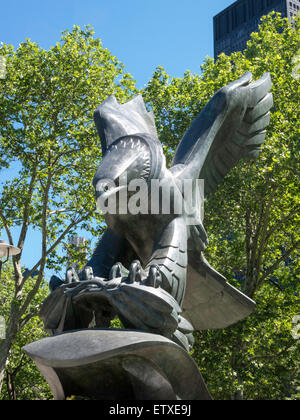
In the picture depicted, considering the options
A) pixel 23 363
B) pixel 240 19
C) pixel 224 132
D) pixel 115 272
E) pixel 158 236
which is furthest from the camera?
pixel 240 19

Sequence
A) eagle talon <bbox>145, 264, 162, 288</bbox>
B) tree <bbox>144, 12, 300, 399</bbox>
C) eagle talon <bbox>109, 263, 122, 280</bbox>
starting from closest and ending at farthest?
eagle talon <bbox>145, 264, 162, 288</bbox> < eagle talon <bbox>109, 263, 122, 280</bbox> < tree <bbox>144, 12, 300, 399</bbox>

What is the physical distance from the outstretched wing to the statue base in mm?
1916

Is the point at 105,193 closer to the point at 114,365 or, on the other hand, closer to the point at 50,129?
the point at 114,365

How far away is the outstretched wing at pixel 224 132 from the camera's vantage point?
563 cm

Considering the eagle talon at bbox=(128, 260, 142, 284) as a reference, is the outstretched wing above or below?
above

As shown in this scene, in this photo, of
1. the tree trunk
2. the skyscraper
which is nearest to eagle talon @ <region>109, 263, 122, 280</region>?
the tree trunk

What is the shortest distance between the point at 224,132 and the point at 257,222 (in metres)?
7.87

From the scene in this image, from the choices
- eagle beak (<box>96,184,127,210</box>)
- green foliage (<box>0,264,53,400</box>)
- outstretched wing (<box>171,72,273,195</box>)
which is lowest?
green foliage (<box>0,264,53,400</box>)

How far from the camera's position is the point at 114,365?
411 centimetres

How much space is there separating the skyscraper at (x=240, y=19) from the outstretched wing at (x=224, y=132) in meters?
43.0

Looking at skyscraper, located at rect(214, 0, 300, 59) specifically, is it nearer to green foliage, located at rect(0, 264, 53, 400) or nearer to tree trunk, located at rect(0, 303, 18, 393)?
green foliage, located at rect(0, 264, 53, 400)

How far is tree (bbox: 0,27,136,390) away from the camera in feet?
44.7

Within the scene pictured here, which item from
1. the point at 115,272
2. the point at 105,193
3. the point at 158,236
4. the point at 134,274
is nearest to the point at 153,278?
the point at 134,274

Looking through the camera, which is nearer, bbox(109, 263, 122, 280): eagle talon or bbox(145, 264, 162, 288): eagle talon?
bbox(145, 264, 162, 288): eagle talon
